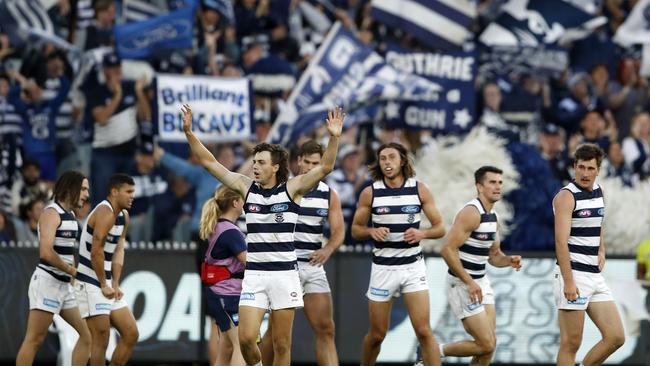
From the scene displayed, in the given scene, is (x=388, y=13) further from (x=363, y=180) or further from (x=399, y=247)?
(x=399, y=247)

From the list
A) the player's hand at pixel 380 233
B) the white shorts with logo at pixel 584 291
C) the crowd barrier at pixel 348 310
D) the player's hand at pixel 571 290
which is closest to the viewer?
the player's hand at pixel 571 290

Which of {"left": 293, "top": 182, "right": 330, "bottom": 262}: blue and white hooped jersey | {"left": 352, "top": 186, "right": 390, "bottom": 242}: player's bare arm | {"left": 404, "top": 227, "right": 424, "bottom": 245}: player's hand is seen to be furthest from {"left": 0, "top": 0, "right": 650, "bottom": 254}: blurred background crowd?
{"left": 404, "top": 227, "right": 424, "bottom": 245}: player's hand

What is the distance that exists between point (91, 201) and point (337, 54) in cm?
372

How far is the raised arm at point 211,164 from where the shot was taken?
37.4 ft

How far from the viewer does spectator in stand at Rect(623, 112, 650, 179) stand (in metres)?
18.6

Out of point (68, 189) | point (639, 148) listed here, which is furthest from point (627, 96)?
point (68, 189)

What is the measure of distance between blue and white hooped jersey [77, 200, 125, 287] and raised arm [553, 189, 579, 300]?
4.10m

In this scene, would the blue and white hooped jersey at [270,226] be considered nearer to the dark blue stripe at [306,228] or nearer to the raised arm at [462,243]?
the dark blue stripe at [306,228]

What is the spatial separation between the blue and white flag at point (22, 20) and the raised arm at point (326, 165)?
693cm

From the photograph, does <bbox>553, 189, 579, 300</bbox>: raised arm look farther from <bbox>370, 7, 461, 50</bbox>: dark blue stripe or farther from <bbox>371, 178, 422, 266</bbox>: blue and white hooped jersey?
<bbox>370, 7, 461, 50</bbox>: dark blue stripe

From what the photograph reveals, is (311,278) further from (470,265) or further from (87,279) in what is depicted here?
(87,279)

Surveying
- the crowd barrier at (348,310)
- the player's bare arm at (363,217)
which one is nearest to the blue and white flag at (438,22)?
the crowd barrier at (348,310)

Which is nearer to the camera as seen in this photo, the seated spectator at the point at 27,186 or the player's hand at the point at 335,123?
the player's hand at the point at 335,123

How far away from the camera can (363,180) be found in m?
17.5
